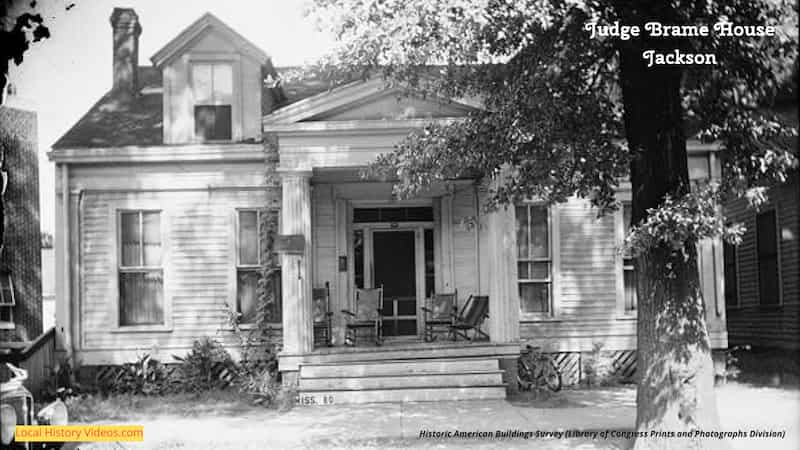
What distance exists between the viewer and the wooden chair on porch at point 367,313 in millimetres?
13539

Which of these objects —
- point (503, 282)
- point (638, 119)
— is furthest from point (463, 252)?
point (638, 119)

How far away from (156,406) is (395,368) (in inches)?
149

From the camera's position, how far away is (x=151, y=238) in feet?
46.0

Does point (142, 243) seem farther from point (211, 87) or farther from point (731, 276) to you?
point (731, 276)

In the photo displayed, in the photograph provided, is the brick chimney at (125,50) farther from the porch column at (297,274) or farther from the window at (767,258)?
the window at (767,258)

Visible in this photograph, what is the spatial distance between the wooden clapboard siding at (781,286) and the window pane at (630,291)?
3.01 metres

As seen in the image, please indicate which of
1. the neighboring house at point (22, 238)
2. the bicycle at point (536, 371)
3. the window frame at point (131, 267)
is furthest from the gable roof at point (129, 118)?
the bicycle at point (536, 371)

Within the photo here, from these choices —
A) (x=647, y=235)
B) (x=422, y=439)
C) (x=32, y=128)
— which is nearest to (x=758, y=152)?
(x=647, y=235)

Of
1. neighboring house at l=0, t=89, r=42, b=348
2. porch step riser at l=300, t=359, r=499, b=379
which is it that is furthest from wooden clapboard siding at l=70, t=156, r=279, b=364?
neighboring house at l=0, t=89, r=42, b=348

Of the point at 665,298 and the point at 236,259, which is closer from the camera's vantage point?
the point at 665,298

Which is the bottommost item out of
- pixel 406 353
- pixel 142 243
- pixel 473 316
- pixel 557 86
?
pixel 406 353

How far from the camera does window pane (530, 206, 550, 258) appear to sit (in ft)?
46.8

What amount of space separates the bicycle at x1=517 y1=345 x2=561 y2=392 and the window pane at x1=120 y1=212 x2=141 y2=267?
726 centimetres

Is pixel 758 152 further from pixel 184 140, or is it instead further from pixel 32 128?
pixel 32 128
